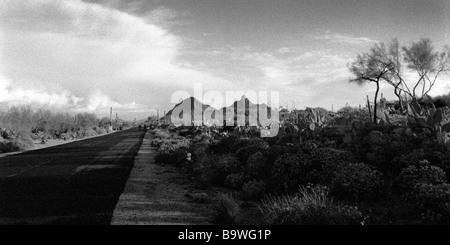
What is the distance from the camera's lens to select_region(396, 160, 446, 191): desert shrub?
23.4 feet

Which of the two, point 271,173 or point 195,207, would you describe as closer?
point 195,207

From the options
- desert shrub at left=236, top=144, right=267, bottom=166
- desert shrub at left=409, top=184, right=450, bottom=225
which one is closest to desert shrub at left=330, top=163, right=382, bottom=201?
desert shrub at left=409, top=184, right=450, bottom=225

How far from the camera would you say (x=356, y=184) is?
7926 mm

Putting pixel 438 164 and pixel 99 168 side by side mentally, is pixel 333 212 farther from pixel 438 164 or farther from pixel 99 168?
pixel 99 168

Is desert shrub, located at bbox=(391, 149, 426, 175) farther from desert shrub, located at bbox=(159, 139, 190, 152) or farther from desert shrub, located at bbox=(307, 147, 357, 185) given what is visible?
desert shrub, located at bbox=(159, 139, 190, 152)

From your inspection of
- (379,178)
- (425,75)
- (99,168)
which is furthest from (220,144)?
(425,75)

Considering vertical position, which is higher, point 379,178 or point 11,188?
point 379,178

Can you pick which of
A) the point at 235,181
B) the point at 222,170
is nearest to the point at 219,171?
the point at 222,170

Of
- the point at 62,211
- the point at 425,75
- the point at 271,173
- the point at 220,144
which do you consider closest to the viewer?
the point at 62,211

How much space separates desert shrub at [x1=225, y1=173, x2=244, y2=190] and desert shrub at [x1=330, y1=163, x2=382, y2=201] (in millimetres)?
3263

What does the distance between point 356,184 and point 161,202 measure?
5035 millimetres
